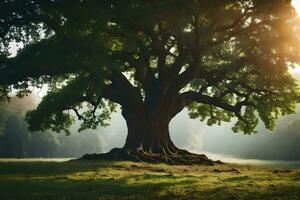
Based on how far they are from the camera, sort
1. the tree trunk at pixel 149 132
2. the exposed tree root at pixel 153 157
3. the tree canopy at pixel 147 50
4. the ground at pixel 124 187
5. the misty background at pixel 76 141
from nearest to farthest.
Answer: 1. the ground at pixel 124 187
2. the tree canopy at pixel 147 50
3. the exposed tree root at pixel 153 157
4. the tree trunk at pixel 149 132
5. the misty background at pixel 76 141

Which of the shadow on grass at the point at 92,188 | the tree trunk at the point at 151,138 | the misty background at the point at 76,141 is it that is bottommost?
the shadow on grass at the point at 92,188

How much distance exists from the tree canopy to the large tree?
0.07m

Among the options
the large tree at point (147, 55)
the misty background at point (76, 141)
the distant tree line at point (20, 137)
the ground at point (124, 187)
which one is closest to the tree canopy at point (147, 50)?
the large tree at point (147, 55)

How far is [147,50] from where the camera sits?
111 feet

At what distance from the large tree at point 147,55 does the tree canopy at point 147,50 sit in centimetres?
7

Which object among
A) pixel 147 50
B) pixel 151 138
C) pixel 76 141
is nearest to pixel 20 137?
pixel 76 141

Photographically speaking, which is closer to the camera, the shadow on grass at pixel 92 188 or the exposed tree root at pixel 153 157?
the shadow on grass at pixel 92 188

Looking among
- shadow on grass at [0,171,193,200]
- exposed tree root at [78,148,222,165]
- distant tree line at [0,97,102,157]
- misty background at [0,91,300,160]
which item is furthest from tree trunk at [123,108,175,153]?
distant tree line at [0,97,102,157]

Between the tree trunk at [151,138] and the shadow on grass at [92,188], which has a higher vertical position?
the tree trunk at [151,138]

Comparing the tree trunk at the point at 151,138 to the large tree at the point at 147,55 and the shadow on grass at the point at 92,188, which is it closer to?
the large tree at the point at 147,55

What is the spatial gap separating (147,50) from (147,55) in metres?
1.16

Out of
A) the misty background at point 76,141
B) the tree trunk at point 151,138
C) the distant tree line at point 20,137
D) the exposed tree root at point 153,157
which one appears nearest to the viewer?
the exposed tree root at point 153,157

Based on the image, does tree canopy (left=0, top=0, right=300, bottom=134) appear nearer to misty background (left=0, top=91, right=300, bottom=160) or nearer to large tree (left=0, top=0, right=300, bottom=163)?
large tree (left=0, top=0, right=300, bottom=163)

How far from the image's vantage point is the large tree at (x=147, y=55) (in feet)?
84.0
